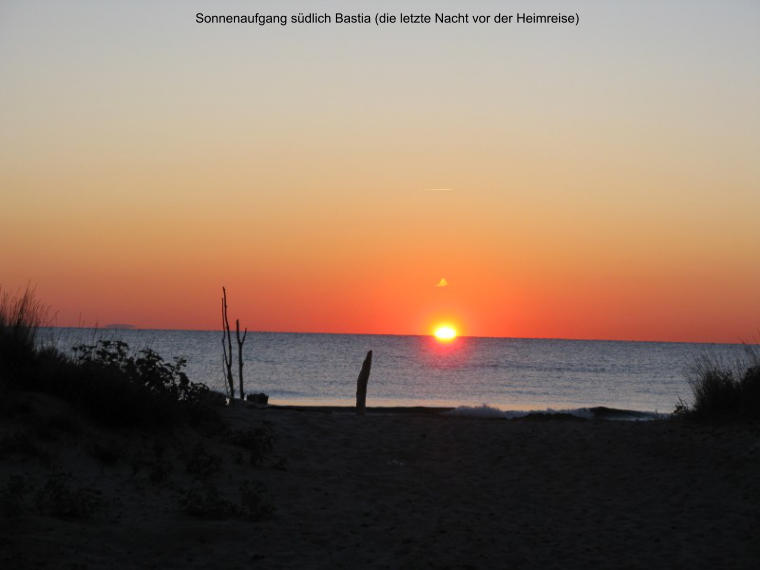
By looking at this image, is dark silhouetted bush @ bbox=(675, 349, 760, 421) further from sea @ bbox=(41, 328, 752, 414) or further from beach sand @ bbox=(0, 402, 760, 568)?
sea @ bbox=(41, 328, 752, 414)

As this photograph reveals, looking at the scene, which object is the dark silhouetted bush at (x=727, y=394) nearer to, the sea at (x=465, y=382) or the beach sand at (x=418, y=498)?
the beach sand at (x=418, y=498)

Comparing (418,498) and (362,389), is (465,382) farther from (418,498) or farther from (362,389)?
(418,498)

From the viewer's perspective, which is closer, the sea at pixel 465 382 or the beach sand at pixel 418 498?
the beach sand at pixel 418 498

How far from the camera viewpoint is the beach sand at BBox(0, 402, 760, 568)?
7.98 meters

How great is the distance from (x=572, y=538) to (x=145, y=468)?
554 cm

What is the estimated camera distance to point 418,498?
34.9 feet

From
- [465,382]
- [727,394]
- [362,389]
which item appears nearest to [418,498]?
[727,394]

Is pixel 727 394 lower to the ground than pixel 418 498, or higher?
higher

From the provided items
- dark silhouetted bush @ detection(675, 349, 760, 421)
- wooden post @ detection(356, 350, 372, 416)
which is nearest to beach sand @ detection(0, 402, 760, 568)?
dark silhouetted bush @ detection(675, 349, 760, 421)

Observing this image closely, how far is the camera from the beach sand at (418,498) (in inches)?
314

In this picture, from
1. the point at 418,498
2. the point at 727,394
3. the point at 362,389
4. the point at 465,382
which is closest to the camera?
the point at 418,498

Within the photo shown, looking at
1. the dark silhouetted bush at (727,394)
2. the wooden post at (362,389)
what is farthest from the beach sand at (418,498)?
the wooden post at (362,389)

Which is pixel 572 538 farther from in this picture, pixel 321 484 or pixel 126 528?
pixel 126 528

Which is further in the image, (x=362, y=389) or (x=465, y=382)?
(x=465, y=382)
